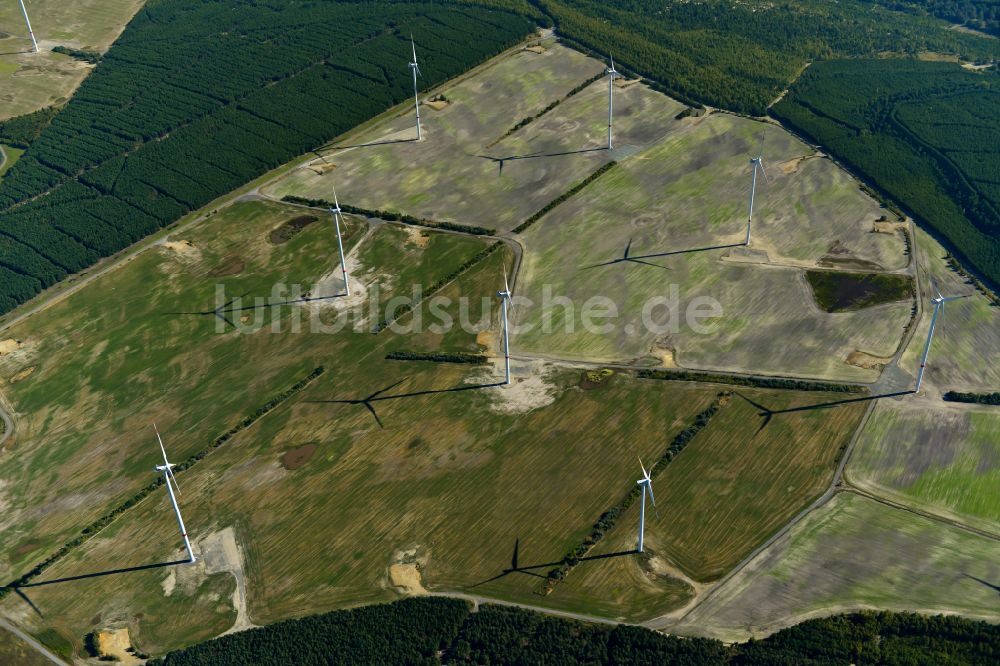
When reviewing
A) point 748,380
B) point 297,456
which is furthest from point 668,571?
point 297,456

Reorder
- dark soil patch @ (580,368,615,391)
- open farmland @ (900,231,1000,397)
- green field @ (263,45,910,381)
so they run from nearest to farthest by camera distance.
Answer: open farmland @ (900,231,1000,397) < dark soil patch @ (580,368,615,391) < green field @ (263,45,910,381)

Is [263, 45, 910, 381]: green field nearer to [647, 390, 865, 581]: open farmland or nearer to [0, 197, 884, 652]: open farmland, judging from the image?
[647, 390, 865, 581]: open farmland

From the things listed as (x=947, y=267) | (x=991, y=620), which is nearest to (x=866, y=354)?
(x=947, y=267)

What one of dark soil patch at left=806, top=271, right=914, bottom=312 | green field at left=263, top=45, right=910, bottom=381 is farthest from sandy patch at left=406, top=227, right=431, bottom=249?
dark soil patch at left=806, top=271, right=914, bottom=312

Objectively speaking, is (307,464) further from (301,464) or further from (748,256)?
(748,256)

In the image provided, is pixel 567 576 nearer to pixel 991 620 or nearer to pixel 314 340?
pixel 991 620

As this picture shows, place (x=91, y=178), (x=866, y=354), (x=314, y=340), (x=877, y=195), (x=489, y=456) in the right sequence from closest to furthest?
(x=489, y=456), (x=866, y=354), (x=314, y=340), (x=877, y=195), (x=91, y=178)
